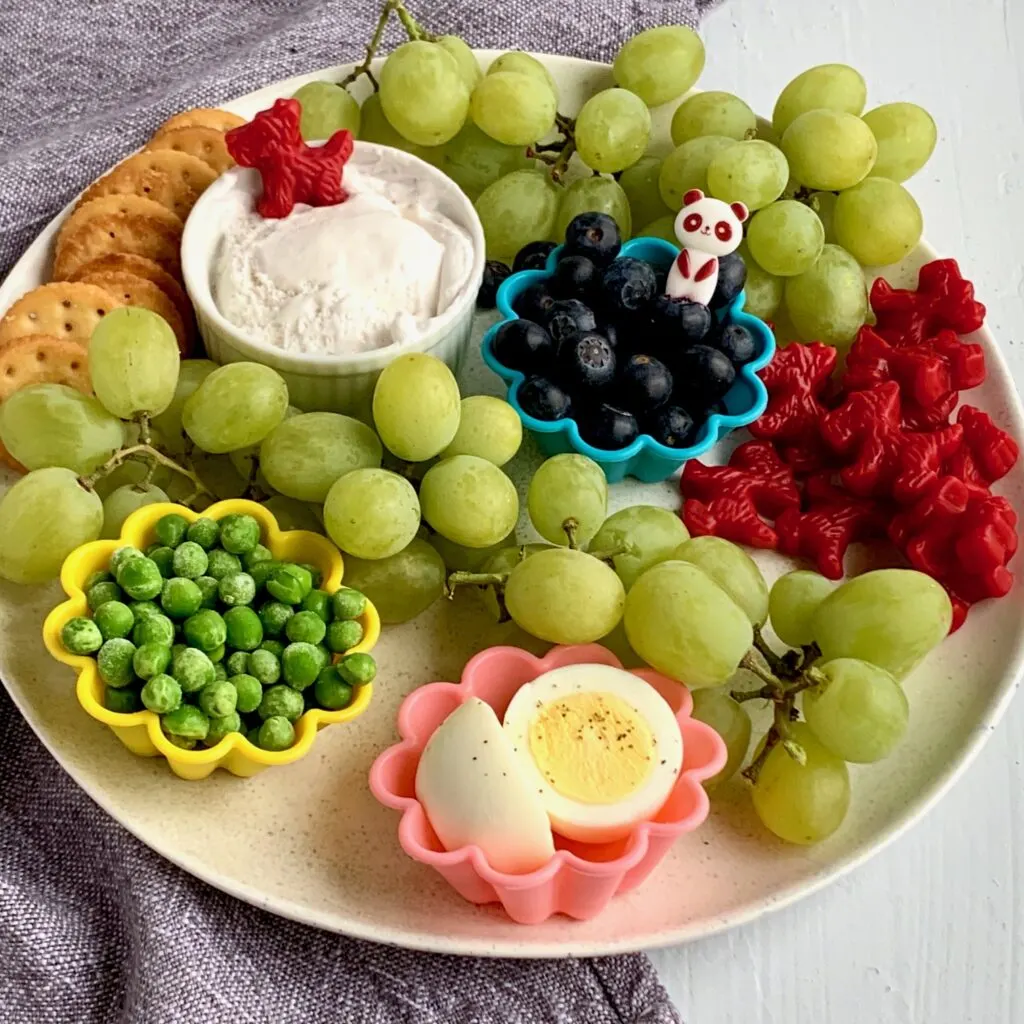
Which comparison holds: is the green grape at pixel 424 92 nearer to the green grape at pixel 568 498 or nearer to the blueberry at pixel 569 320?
the blueberry at pixel 569 320

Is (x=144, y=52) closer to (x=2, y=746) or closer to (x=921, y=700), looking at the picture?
(x=2, y=746)

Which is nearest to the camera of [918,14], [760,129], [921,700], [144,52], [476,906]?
[476,906]

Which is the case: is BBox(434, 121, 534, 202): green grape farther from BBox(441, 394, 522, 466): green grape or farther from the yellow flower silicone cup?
the yellow flower silicone cup

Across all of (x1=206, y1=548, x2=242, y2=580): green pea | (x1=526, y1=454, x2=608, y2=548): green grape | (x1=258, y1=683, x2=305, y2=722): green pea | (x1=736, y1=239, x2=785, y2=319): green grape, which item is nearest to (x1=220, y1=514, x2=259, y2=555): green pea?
(x1=206, y1=548, x2=242, y2=580): green pea

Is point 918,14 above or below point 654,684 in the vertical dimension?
above

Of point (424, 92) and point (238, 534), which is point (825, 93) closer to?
point (424, 92)

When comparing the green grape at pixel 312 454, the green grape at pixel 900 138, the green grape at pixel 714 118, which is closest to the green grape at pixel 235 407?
the green grape at pixel 312 454

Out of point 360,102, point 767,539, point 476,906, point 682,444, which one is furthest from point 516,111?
point 476,906
